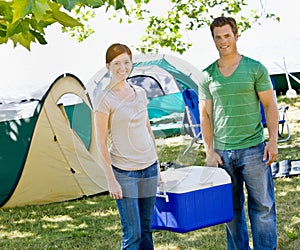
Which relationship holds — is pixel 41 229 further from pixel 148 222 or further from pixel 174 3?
pixel 174 3

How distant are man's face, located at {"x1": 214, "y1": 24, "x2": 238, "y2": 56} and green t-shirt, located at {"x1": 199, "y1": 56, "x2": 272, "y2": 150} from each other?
0.29 ft

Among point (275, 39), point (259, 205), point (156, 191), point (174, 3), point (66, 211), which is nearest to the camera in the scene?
point (156, 191)

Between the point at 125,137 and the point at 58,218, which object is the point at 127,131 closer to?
the point at 125,137

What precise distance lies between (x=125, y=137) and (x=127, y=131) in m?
0.03

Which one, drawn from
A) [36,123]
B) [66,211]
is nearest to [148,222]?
[66,211]

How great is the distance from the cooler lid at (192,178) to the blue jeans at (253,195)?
116 mm

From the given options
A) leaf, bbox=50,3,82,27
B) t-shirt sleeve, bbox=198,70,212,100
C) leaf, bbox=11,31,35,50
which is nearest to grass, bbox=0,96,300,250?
t-shirt sleeve, bbox=198,70,212,100

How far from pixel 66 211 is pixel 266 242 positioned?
2.47 metres

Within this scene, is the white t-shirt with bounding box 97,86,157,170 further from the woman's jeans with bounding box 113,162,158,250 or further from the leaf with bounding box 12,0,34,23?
the leaf with bounding box 12,0,34,23

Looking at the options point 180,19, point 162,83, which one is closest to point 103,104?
point 162,83

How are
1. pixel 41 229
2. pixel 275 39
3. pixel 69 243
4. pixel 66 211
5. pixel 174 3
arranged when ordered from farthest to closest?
pixel 275 39
pixel 174 3
pixel 66 211
pixel 41 229
pixel 69 243

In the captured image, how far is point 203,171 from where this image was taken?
10.1ft

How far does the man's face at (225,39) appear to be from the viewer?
303cm

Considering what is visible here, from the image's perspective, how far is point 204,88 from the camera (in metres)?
3.17
